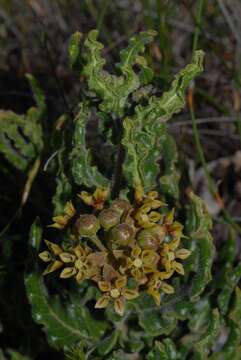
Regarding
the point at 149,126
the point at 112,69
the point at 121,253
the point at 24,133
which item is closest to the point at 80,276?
the point at 121,253

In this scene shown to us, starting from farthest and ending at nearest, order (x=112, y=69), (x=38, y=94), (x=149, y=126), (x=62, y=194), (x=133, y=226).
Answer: (x=112, y=69)
(x=38, y=94)
(x=62, y=194)
(x=149, y=126)
(x=133, y=226)

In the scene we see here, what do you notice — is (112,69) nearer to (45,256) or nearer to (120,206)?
(120,206)

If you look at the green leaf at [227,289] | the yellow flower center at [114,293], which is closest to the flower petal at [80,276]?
the yellow flower center at [114,293]

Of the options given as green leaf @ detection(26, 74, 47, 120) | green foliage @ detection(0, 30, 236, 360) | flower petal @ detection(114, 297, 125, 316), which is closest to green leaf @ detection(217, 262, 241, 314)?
green foliage @ detection(0, 30, 236, 360)

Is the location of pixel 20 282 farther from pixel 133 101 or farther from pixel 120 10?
pixel 120 10

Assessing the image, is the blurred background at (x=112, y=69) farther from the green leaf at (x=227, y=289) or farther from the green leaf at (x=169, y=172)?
the green leaf at (x=227, y=289)

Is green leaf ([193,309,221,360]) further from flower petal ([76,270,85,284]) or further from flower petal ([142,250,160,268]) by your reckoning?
flower petal ([76,270,85,284])
